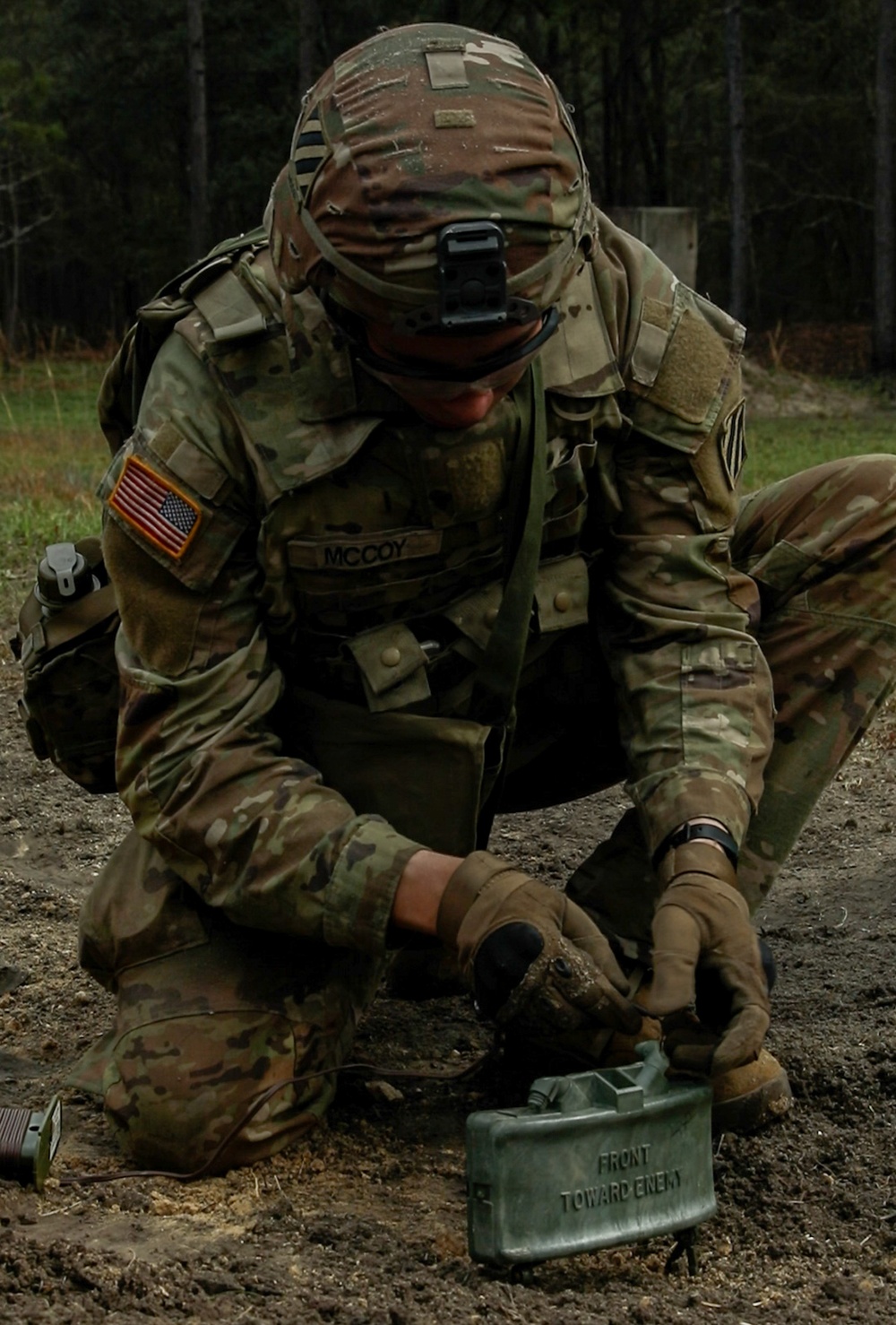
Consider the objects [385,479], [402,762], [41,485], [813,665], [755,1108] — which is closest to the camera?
[755,1108]

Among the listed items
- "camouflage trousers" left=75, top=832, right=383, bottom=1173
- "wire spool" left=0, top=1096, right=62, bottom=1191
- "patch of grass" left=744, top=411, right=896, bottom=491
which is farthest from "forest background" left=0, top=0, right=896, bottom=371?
"wire spool" left=0, top=1096, right=62, bottom=1191

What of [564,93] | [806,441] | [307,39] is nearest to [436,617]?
[806,441]

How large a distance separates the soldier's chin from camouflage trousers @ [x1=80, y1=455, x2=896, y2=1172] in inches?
22.5

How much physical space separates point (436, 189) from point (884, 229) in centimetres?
1926

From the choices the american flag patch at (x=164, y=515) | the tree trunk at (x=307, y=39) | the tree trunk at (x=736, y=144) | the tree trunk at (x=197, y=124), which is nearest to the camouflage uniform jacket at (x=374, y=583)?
the american flag patch at (x=164, y=515)

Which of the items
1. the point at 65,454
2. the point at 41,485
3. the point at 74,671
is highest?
the point at 74,671

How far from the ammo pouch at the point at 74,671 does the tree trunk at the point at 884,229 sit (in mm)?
18345

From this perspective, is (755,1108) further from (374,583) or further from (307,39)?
(307,39)

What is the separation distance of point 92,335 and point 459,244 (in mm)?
31344

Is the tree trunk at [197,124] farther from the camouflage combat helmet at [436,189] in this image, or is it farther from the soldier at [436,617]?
the camouflage combat helmet at [436,189]

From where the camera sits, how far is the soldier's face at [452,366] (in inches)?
91.2

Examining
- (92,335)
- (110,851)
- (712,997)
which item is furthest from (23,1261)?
(92,335)

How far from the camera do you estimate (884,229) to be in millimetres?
20312

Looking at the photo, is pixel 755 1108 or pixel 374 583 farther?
pixel 374 583
